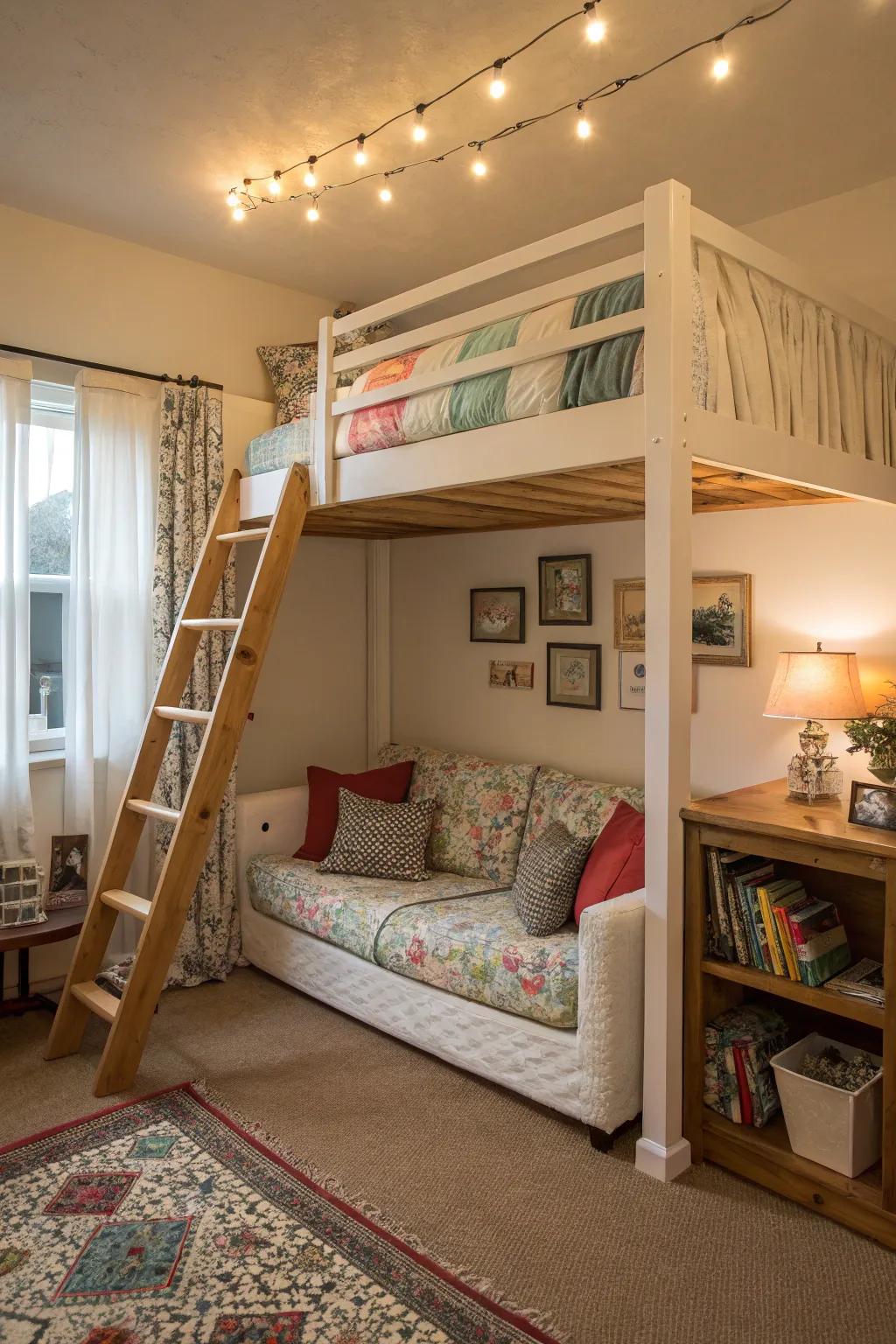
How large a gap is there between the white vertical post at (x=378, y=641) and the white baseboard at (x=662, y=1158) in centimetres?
247

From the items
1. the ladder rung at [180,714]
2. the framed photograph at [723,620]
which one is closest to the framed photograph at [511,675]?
the framed photograph at [723,620]

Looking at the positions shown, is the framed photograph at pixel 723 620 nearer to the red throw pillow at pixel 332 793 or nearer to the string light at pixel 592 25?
the red throw pillow at pixel 332 793

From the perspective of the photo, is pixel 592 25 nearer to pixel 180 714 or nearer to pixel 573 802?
pixel 180 714

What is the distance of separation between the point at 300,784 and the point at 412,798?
604 mm

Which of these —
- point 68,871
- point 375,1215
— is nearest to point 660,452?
point 375,1215

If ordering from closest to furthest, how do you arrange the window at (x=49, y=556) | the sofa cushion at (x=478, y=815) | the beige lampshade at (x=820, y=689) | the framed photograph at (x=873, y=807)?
the framed photograph at (x=873, y=807), the beige lampshade at (x=820, y=689), the window at (x=49, y=556), the sofa cushion at (x=478, y=815)

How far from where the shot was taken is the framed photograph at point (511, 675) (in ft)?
13.1

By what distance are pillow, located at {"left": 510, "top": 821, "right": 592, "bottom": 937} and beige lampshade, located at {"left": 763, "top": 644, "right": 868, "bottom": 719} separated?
753mm

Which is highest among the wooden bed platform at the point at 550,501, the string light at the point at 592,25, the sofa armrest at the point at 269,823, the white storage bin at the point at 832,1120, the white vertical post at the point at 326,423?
the string light at the point at 592,25

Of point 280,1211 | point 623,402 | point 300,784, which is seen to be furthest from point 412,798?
point 623,402

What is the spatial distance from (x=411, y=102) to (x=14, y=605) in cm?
206

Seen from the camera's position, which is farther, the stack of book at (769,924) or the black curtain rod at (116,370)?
the black curtain rod at (116,370)

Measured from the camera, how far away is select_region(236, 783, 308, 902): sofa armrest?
12.4 ft

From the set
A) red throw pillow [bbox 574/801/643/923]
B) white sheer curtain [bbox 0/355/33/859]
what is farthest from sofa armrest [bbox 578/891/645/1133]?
white sheer curtain [bbox 0/355/33/859]
